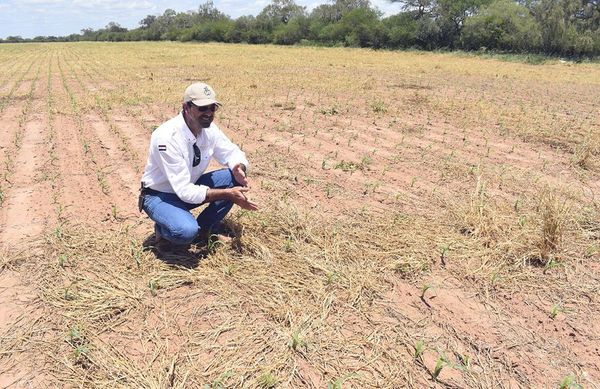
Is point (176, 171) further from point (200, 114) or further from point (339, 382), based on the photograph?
point (339, 382)

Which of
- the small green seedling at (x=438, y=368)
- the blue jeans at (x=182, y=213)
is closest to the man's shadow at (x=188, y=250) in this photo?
the blue jeans at (x=182, y=213)

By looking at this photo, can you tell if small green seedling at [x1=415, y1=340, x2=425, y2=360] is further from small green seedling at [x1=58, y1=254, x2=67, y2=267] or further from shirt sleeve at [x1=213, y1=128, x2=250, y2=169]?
small green seedling at [x1=58, y1=254, x2=67, y2=267]

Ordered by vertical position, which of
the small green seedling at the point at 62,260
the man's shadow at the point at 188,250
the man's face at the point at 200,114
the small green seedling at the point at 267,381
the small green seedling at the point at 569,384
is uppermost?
the man's face at the point at 200,114

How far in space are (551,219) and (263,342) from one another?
2.61 metres

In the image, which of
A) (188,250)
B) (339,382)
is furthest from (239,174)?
(339,382)

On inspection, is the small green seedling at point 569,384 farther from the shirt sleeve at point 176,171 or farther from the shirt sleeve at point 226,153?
the shirt sleeve at point 226,153

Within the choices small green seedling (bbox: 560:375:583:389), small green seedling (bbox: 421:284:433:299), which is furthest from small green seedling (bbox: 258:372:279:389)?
small green seedling (bbox: 560:375:583:389)

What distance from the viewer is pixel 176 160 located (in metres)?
3.17

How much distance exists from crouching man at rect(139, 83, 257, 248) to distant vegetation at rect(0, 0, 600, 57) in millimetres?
35397

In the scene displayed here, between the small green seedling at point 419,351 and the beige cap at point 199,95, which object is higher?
the beige cap at point 199,95

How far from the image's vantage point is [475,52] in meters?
36.6

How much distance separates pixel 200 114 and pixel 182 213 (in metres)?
0.76

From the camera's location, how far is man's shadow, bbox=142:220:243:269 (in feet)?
11.5

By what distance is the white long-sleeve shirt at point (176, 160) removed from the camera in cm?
316
